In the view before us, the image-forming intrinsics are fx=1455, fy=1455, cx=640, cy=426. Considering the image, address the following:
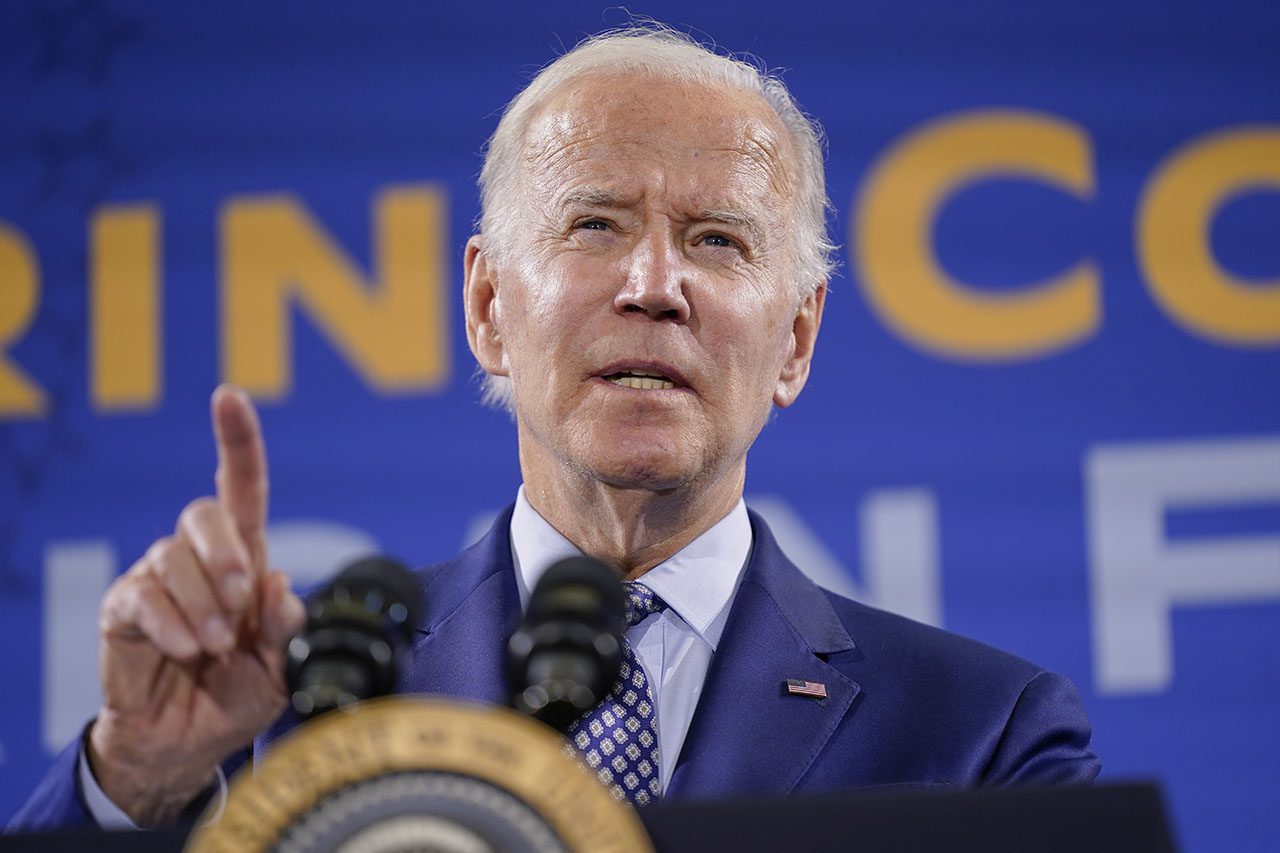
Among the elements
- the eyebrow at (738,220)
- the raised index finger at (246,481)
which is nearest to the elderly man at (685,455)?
the eyebrow at (738,220)

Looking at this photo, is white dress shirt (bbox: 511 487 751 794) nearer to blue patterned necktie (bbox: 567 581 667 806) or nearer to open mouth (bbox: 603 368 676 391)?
blue patterned necktie (bbox: 567 581 667 806)

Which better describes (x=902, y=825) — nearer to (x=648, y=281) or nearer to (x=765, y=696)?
(x=765, y=696)

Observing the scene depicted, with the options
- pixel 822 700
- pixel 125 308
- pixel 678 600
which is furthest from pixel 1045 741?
pixel 125 308

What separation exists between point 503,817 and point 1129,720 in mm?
2003

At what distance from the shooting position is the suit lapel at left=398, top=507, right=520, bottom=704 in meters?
1.58

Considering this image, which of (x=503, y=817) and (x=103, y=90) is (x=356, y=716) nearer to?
(x=503, y=817)

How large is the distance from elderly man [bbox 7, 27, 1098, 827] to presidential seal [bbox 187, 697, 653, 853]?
68 cm

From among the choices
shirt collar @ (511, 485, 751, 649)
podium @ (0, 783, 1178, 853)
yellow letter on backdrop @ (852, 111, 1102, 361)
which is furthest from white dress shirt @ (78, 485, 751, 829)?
yellow letter on backdrop @ (852, 111, 1102, 361)

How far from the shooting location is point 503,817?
2.54 feet

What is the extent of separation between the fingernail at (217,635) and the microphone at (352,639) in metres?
A: 0.11

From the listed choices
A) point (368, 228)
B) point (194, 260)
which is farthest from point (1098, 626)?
point (194, 260)

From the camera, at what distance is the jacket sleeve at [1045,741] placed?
150cm

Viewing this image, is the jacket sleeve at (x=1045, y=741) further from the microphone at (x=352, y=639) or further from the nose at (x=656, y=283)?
the microphone at (x=352, y=639)

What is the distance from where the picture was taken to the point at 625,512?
1693 millimetres
